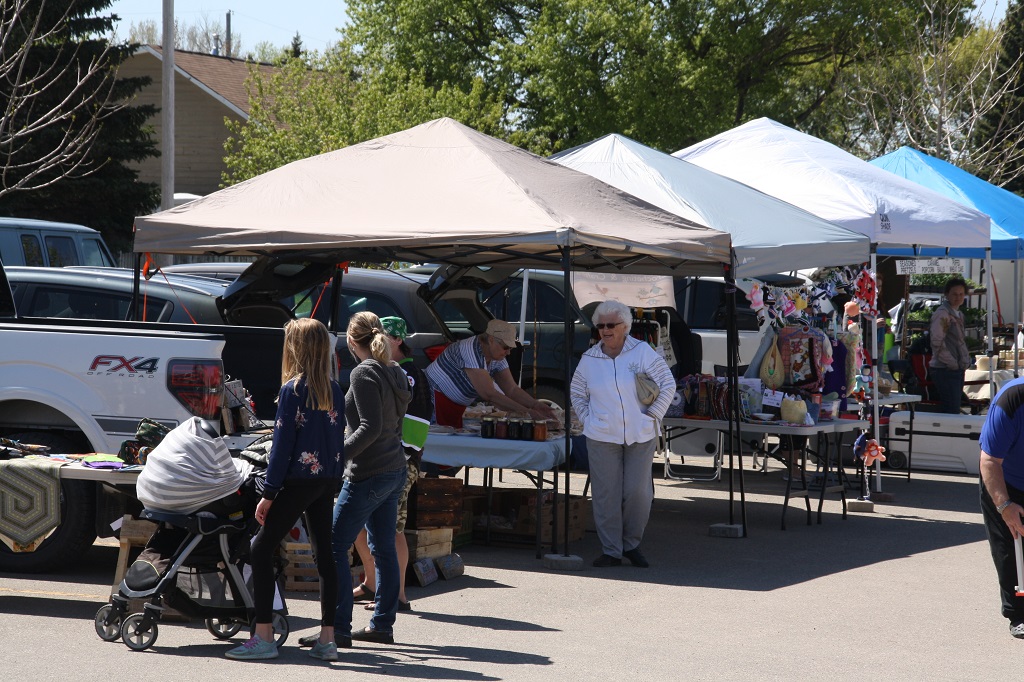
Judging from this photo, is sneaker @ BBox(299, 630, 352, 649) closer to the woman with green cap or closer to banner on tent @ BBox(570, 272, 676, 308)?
the woman with green cap

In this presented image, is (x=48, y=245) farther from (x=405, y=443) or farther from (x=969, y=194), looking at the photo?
(x=969, y=194)

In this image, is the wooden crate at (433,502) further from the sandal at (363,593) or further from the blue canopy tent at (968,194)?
the blue canopy tent at (968,194)

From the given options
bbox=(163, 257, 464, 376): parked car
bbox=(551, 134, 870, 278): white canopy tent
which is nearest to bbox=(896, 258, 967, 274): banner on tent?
bbox=(551, 134, 870, 278): white canopy tent

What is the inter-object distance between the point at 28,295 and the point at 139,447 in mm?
4882

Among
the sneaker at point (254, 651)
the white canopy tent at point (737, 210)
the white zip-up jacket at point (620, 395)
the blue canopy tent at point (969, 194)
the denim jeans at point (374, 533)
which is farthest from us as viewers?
the blue canopy tent at point (969, 194)

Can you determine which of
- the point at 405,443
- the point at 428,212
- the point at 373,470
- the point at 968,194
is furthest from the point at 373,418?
the point at 968,194

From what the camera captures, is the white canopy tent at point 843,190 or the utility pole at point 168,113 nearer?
the white canopy tent at point 843,190

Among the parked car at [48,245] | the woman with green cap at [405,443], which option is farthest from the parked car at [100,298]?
the parked car at [48,245]

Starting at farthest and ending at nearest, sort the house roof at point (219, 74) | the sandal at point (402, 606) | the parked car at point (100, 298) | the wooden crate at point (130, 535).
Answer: the house roof at point (219, 74) → the parked car at point (100, 298) → the sandal at point (402, 606) → the wooden crate at point (130, 535)

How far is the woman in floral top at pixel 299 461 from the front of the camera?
20.4ft

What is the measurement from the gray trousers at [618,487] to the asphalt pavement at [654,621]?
26 centimetres

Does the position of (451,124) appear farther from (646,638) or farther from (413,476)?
(646,638)

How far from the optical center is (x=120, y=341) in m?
7.86

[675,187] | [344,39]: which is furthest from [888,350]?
[344,39]
